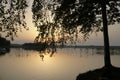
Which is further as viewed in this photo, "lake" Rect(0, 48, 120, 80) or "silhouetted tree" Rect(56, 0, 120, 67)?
"lake" Rect(0, 48, 120, 80)

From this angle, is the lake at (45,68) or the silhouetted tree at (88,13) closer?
the silhouetted tree at (88,13)

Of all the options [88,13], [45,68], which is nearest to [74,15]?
[88,13]

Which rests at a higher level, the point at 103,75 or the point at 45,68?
the point at 103,75

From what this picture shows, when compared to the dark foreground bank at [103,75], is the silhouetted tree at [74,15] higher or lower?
higher

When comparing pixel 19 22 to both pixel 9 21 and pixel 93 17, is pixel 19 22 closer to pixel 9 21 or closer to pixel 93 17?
pixel 9 21

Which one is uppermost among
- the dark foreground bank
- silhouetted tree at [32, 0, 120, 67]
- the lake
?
silhouetted tree at [32, 0, 120, 67]

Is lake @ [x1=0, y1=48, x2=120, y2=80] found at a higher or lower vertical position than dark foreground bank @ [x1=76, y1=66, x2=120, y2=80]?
lower

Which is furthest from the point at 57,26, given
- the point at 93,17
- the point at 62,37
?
the point at 93,17

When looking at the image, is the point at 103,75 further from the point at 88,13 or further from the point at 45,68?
the point at 45,68

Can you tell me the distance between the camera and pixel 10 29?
823 inches

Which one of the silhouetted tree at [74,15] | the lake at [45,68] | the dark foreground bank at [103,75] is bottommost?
the lake at [45,68]

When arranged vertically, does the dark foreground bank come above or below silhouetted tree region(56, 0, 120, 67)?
below

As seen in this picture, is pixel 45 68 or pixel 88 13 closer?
pixel 88 13

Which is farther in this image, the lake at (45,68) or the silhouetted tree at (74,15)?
the lake at (45,68)
